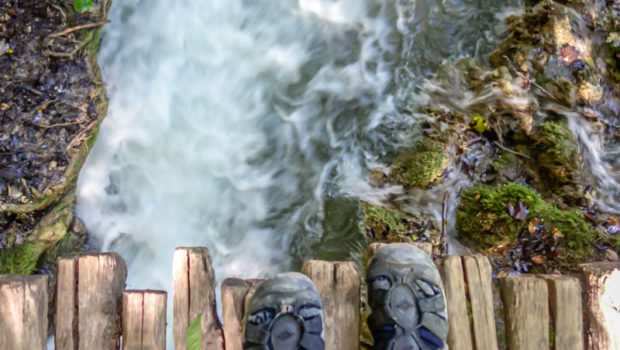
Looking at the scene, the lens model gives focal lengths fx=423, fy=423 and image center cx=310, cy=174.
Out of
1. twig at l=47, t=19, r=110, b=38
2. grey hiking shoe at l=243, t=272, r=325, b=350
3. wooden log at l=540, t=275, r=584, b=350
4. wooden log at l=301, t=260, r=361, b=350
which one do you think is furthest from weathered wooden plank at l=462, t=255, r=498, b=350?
twig at l=47, t=19, r=110, b=38

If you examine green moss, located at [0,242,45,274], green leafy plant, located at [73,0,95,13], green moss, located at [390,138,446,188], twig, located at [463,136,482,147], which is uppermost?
green leafy plant, located at [73,0,95,13]

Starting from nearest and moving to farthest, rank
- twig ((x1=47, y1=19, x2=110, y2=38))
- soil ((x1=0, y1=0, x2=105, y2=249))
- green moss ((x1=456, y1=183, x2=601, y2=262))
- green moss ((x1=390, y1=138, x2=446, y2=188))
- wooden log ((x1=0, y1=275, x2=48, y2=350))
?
1. wooden log ((x1=0, y1=275, x2=48, y2=350))
2. soil ((x1=0, y1=0, x2=105, y2=249))
3. twig ((x1=47, y1=19, x2=110, y2=38))
4. green moss ((x1=456, y1=183, x2=601, y2=262))
5. green moss ((x1=390, y1=138, x2=446, y2=188))

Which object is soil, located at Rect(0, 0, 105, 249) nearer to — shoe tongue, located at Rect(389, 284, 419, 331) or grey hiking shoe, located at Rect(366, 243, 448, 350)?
grey hiking shoe, located at Rect(366, 243, 448, 350)

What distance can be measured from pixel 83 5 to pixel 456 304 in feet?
11.3

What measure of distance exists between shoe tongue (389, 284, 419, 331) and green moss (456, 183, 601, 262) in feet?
5.72

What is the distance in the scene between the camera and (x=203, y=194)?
4.34 metres

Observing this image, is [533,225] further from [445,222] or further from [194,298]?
[194,298]

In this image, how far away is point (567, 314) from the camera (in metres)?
2.67

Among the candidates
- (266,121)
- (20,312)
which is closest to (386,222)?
(266,121)

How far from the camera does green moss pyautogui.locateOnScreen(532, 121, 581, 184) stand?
4.10m

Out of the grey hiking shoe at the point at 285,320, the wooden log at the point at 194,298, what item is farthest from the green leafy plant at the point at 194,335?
the grey hiking shoe at the point at 285,320

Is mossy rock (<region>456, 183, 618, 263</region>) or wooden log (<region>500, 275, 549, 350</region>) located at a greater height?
mossy rock (<region>456, 183, 618, 263</region>)

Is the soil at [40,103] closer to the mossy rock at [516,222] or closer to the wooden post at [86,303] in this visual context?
the wooden post at [86,303]

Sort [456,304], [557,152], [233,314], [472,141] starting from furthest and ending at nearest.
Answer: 1. [472,141]
2. [557,152]
3. [456,304]
4. [233,314]
